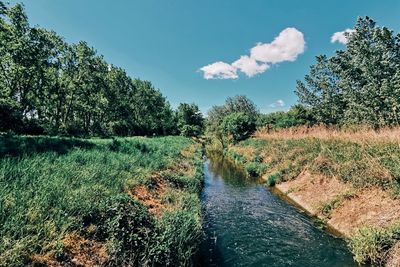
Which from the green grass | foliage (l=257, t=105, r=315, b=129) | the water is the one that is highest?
foliage (l=257, t=105, r=315, b=129)

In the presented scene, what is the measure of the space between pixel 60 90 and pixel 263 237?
35.1 metres

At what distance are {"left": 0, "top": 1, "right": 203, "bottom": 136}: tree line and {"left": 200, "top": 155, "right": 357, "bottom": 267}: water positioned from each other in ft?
58.1

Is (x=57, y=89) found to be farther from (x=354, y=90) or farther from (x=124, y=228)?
(x=354, y=90)

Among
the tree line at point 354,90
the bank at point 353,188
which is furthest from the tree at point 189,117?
the bank at point 353,188

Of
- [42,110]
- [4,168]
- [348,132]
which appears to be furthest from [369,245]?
[42,110]

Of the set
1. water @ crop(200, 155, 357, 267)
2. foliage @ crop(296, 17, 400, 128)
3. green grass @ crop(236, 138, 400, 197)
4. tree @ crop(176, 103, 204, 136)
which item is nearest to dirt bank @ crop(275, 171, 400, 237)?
green grass @ crop(236, 138, 400, 197)

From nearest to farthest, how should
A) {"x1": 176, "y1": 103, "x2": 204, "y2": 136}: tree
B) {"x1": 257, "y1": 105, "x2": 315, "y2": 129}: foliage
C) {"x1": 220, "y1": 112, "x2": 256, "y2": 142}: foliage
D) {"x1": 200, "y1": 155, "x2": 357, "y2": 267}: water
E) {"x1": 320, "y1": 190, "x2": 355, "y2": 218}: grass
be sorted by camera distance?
1. {"x1": 200, "y1": 155, "x2": 357, "y2": 267}: water
2. {"x1": 320, "y1": 190, "x2": 355, "y2": 218}: grass
3. {"x1": 220, "y1": 112, "x2": 256, "y2": 142}: foliage
4. {"x1": 257, "y1": 105, "x2": 315, "y2": 129}: foliage
5. {"x1": 176, "y1": 103, "x2": 204, "y2": 136}: tree

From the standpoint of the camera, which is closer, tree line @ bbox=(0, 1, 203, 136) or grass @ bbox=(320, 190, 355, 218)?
grass @ bbox=(320, 190, 355, 218)

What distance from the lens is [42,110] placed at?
3731cm

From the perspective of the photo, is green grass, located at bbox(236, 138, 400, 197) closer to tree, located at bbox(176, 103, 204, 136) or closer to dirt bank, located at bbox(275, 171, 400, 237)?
dirt bank, located at bbox(275, 171, 400, 237)

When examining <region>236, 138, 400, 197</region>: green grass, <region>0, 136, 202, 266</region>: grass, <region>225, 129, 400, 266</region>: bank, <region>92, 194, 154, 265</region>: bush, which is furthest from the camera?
<region>236, 138, 400, 197</region>: green grass

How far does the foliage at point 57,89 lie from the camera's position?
25.4 metres

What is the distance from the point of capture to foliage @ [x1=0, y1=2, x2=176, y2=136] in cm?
2544

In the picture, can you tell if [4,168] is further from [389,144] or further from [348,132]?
[348,132]
